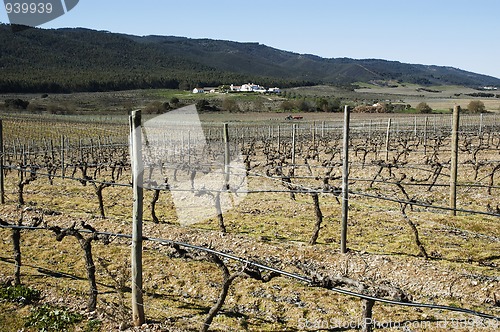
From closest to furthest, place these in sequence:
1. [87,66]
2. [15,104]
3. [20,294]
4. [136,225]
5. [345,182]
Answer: [136,225] < [20,294] < [345,182] < [15,104] < [87,66]

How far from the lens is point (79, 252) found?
8.66 metres

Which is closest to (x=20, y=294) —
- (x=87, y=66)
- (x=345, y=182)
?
(x=345, y=182)

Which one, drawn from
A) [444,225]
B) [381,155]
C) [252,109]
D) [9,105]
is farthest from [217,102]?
[444,225]

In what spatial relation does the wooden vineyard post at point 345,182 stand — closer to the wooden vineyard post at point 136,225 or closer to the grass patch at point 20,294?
the wooden vineyard post at point 136,225

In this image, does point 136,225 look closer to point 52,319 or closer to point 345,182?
point 52,319

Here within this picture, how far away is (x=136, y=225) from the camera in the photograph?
17.6 ft

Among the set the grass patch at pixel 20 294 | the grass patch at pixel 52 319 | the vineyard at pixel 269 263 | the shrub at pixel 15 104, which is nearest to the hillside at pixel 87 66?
the shrub at pixel 15 104

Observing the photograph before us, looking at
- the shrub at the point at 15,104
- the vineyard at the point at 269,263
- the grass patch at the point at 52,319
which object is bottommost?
the grass patch at the point at 52,319

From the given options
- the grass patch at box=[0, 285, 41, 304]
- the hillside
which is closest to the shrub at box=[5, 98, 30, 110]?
the hillside

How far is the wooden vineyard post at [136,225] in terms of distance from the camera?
5.37 meters

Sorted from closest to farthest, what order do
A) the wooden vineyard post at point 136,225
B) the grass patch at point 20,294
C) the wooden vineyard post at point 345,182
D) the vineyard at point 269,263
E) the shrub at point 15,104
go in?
the wooden vineyard post at point 136,225
the vineyard at point 269,263
the grass patch at point 20,294
the wooden vineyard post at point 345,182
the shrub at point 15,104

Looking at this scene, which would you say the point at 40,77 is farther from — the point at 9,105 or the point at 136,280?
the point at 136,280

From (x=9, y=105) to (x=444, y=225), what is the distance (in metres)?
65.8

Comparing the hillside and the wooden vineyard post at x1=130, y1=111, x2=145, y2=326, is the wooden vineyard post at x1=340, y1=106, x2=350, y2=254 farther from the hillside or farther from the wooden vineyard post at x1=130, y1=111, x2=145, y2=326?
the hillside
